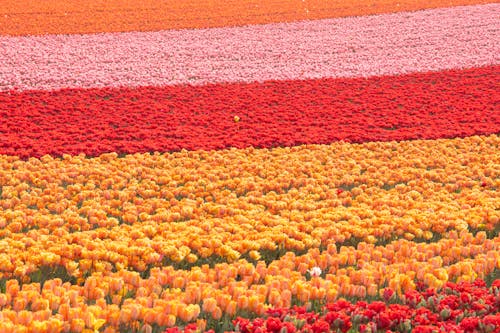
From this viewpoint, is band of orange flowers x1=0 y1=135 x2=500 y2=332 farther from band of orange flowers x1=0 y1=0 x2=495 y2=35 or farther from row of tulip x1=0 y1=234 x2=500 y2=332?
band of orange flowers x1=0 y1=0 x2=495 y2=35

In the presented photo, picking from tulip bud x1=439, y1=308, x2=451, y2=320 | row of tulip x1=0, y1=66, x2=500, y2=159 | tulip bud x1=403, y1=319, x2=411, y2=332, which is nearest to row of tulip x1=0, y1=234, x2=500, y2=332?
tulip bud x1=439, y1=308, x2=451, y2=320

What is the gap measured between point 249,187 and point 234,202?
0.65m

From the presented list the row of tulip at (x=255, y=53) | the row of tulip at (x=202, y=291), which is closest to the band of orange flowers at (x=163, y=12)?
the row of tulip at (x=255, y=53)

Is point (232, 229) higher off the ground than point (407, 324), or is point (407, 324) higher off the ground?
point (232, 229)

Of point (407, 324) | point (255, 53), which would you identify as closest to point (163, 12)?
point (255, 53)

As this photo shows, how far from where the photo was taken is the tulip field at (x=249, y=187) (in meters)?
4.79

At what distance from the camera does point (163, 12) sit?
87.2 ft

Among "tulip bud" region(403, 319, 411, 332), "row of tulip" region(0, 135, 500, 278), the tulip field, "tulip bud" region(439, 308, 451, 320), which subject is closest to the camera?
"tulip bud" region(403, 319, 411, 332)

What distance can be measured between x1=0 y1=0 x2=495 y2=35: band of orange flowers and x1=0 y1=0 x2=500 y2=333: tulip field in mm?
2948

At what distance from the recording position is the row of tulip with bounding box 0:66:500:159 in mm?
10820

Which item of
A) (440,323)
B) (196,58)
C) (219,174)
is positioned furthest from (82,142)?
(196,58)

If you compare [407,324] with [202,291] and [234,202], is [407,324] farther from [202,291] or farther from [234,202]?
[234,202]

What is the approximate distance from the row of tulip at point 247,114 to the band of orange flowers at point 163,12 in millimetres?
9447

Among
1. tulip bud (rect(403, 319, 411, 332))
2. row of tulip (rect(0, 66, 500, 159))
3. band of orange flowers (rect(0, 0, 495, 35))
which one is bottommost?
tulip bud (rect(403, 319, 411, 332))
